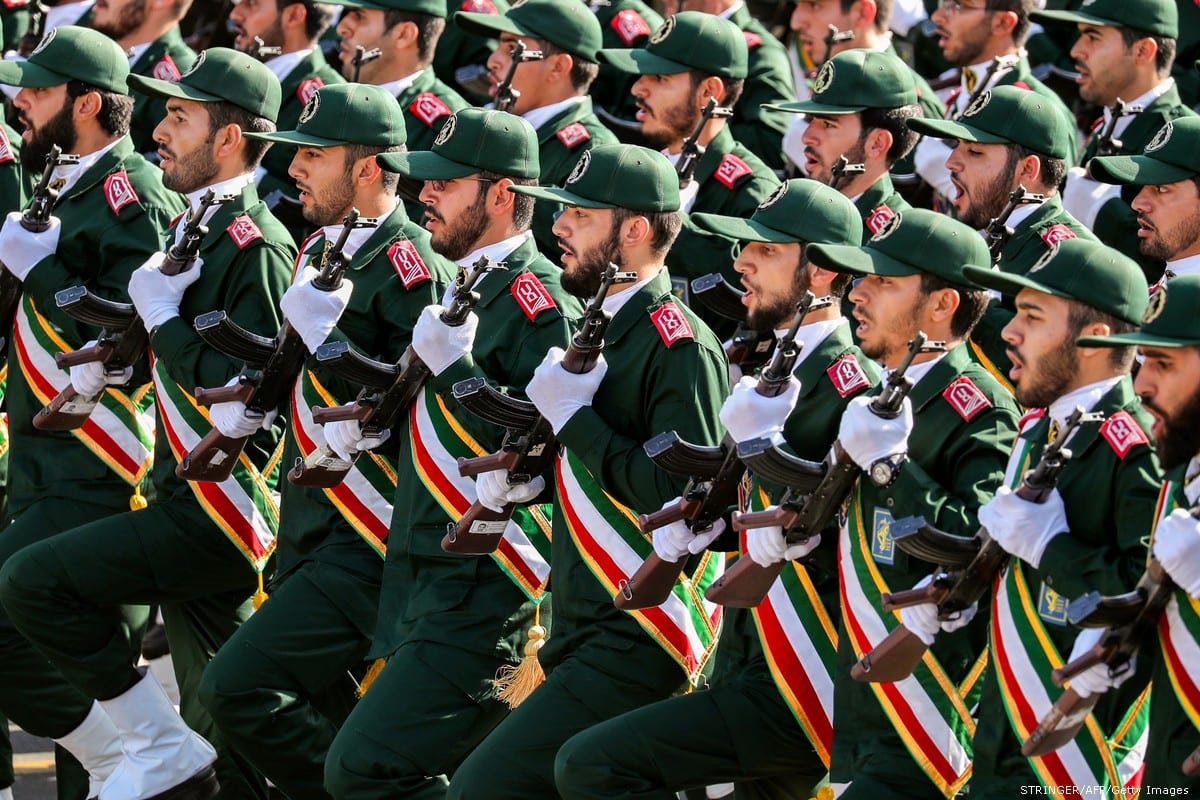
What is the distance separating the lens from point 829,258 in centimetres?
666

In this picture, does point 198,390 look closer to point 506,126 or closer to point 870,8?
point 506,126

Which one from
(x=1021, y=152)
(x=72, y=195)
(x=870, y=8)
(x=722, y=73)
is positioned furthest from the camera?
(x=870, y=8)

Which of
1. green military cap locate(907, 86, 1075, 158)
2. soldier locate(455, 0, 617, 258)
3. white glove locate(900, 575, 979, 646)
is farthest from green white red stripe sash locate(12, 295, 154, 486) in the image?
white glove locate(900, 575, 979, 646)

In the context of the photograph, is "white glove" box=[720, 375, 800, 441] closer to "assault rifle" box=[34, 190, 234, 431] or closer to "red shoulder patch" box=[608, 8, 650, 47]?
"assault rifle" box=[34, 190, 234, 431]

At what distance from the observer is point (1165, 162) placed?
26.1ft

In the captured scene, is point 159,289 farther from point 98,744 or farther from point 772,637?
point 772,637

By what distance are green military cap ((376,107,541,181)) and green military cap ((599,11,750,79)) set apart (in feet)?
6.70

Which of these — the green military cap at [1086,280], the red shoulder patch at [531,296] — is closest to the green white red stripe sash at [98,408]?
the red shoulder patch at [531,296]

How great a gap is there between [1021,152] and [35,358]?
3.76 metres

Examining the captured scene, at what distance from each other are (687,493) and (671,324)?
593 mm

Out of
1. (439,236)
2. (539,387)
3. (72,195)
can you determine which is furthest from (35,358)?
(539,387)

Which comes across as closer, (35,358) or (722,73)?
(35,358)

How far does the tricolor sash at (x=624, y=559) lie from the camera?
7156 mm

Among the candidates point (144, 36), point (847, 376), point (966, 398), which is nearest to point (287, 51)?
point (144, 36)
